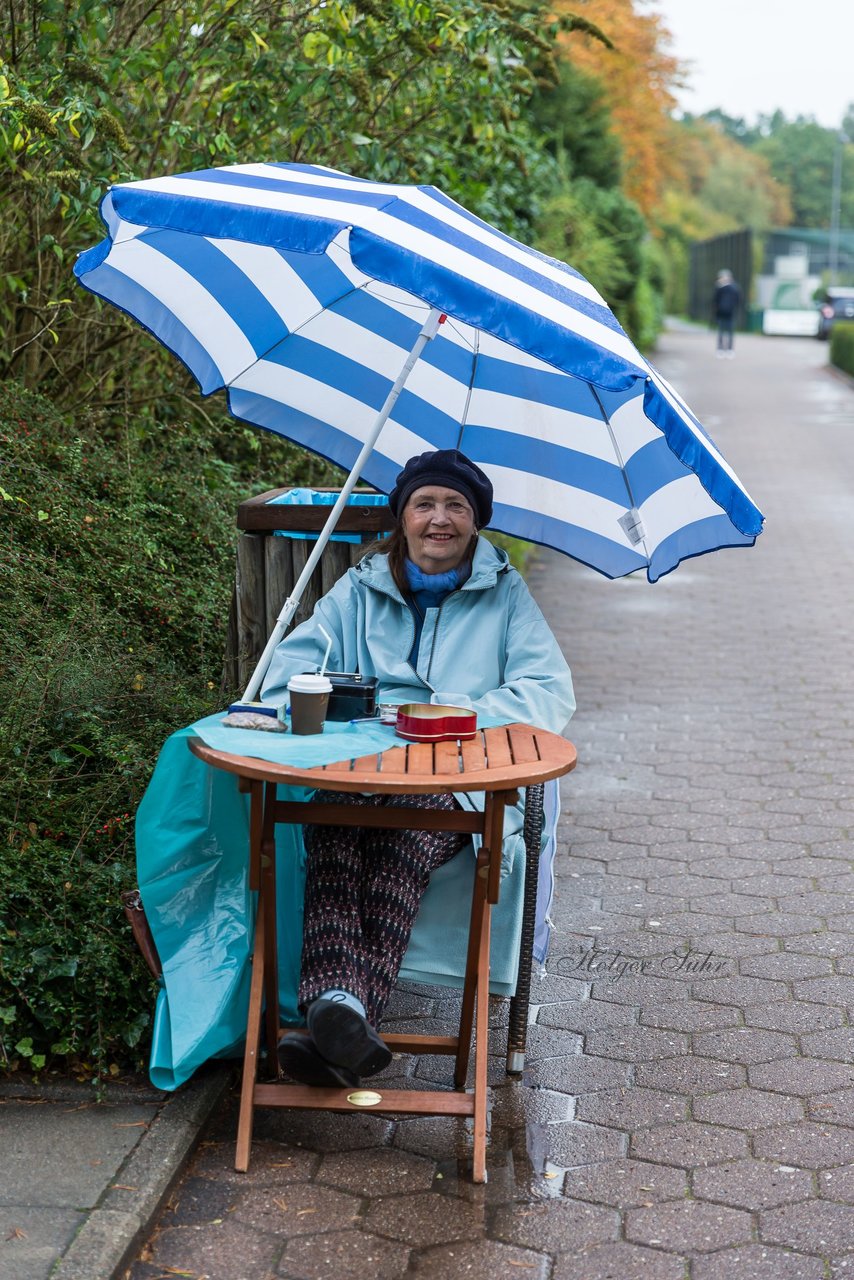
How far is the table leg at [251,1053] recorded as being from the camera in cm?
331

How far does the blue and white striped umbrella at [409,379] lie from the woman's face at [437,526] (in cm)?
25

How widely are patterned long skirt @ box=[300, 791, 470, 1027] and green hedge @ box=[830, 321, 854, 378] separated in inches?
1057

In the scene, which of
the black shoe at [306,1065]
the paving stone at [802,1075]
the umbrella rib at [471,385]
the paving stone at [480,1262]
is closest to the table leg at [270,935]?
the black shoe at [306,1065]

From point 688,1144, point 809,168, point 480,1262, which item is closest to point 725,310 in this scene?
point 688,1144

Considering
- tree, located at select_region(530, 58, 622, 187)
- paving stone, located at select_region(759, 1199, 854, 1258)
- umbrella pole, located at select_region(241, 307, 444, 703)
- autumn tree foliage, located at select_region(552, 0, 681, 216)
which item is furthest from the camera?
autumn tree foliage, located at select_region(552, 0, 681, 216)

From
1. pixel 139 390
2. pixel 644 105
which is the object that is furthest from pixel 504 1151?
pixel 644 105

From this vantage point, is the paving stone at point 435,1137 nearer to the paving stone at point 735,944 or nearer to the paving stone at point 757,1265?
the paving stone at point 757,1265

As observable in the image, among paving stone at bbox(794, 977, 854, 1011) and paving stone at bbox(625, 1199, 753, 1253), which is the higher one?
paving stone at bbox(794, 977, 854, 1011)

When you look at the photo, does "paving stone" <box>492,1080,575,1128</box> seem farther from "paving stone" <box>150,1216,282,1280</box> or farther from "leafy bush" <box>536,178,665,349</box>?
"leafy bush" <box>536,178,665,349</box>

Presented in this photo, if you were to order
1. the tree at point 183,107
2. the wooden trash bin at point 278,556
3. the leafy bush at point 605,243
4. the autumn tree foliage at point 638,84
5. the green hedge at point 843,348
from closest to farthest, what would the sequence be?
1. the wooden trash bin at point 278,556
2. the tree at point 183,107
3. the leafy bush at point 605,243
4. the autumn tree foliage at point 638,84
5. the green hedge at point 843,348

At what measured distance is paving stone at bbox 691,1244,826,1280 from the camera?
295 cm

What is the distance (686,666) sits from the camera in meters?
8.45

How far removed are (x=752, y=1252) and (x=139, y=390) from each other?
557 cm

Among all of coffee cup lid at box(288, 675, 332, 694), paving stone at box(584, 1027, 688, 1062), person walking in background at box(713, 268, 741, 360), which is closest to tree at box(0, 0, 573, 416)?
coffee cup lid at box(288, 675, 332, 694)
